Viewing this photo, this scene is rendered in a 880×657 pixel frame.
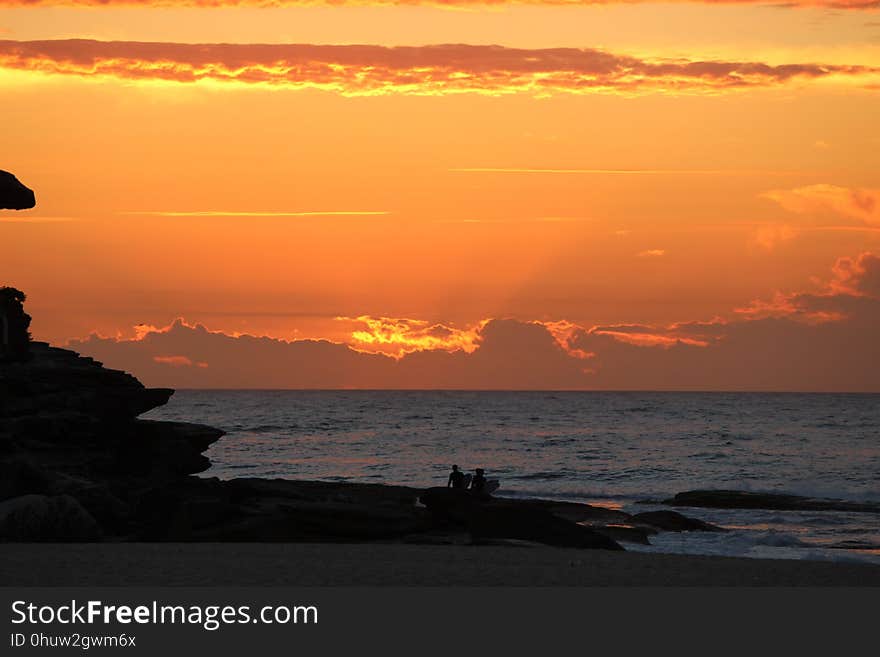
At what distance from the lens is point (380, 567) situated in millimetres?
22344

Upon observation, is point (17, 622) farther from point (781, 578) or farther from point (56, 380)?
point (56, 380)

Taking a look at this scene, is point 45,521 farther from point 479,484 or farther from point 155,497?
point 479,484

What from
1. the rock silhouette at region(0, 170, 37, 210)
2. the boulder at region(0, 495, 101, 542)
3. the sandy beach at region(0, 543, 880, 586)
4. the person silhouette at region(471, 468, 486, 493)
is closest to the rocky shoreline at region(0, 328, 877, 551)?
the boulder at region(0, 495, 101, 542)

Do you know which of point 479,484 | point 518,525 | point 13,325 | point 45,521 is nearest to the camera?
point 45,521

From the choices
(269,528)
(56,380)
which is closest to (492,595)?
(269,528)

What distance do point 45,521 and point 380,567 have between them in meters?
8.90

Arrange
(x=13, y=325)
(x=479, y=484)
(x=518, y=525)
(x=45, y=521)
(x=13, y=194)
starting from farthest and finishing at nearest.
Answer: (x=13, y=325), (x=479, y=484), (x=13, y=194), (x=518, y=525), (x=45, y=521)

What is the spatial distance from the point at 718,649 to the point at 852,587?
7.56 metres

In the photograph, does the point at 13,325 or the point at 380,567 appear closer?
the point at 380,567

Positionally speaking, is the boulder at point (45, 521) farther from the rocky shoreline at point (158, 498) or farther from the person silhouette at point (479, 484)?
the person silhouette at point (479, 484)

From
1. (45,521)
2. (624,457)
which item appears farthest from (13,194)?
(624,457)

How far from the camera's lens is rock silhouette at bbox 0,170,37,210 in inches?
1501

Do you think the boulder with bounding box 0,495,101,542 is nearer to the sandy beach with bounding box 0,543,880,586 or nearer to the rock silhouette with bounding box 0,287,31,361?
the sandy beach with bounding box 0,543,880,586

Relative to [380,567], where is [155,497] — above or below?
above
